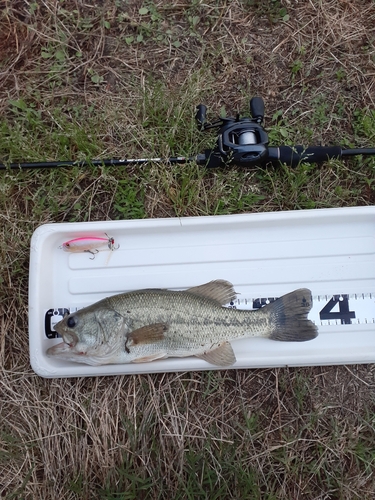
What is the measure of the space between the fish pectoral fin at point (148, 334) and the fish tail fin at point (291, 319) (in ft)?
2.19

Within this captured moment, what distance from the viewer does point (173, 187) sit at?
3.16 metres

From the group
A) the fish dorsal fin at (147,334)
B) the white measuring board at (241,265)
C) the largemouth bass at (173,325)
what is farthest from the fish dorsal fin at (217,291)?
the fish dorsal fin at (147,334)

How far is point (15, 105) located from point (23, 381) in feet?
6.86

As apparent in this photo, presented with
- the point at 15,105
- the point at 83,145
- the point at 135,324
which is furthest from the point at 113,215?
the point at 15,105

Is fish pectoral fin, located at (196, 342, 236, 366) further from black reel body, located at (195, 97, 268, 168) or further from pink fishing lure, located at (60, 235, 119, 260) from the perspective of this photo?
black reel body, located at (195, 97, 268, 168)

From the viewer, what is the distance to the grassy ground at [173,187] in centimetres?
292

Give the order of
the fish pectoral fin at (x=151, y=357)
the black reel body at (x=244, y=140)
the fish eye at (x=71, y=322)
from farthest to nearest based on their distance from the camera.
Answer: the black reel body at (x=244, y=140)
the fish pectoral fin at (x=151, y=357)
the fish eye at (x=71, y=322)

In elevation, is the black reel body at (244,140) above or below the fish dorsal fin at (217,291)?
above

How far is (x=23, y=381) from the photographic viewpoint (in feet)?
9.96

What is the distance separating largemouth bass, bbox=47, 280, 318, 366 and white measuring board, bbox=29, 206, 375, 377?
0.20m

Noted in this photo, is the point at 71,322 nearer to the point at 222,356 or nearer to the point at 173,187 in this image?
the point at 222,356

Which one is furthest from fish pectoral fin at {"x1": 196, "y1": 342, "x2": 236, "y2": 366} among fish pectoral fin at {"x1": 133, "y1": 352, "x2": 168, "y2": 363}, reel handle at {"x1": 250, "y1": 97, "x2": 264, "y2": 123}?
reel handle at {"x1": 250, "y1": 97, "x2": 264, "y2": 123}

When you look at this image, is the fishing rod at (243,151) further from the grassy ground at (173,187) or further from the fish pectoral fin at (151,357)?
the fish pectoral fin at (151,357)

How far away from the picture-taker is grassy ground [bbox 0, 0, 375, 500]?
2.92 meters
